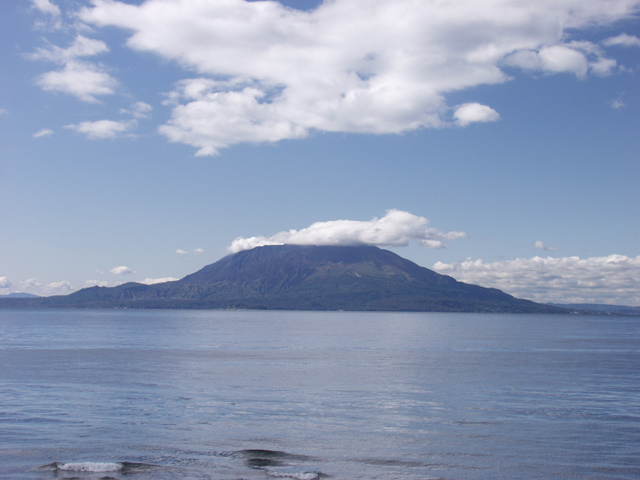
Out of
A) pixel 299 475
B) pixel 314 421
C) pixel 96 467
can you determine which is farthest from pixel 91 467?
pixel 314 421

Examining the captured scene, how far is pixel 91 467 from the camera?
2617 centimetres

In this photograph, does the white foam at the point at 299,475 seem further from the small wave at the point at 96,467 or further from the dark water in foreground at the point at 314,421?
the small wave at the point at 96,467

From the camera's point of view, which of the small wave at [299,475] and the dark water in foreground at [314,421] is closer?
the small wave at [299,475]

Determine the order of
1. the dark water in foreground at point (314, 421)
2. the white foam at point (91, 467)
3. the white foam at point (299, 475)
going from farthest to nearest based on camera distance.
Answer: the dark water in foreground at point (314, 421) < the white foam at point (91, 467) < the white foam at point (299, 475)

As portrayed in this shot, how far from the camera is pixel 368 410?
40.3 metres

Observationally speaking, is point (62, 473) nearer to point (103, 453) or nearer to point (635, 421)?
point (103, 453)

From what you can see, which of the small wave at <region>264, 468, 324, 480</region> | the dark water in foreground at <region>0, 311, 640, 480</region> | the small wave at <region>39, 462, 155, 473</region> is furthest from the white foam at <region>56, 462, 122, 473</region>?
the small wave at <region>264, 468, 324, 480</region>

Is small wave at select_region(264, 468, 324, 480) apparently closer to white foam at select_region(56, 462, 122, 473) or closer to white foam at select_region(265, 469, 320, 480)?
white foam at select_region(265, 469, 320, 480)

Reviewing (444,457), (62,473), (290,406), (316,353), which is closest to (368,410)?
(290,406)

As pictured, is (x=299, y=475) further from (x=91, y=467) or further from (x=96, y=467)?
(x=91, y=467)

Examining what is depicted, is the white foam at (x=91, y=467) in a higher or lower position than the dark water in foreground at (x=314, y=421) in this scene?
higher

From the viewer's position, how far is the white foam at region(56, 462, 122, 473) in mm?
25969

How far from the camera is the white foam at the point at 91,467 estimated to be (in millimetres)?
25969

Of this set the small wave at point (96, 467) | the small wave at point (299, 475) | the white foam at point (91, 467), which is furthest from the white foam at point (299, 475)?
the white foam at point (91, 467)
